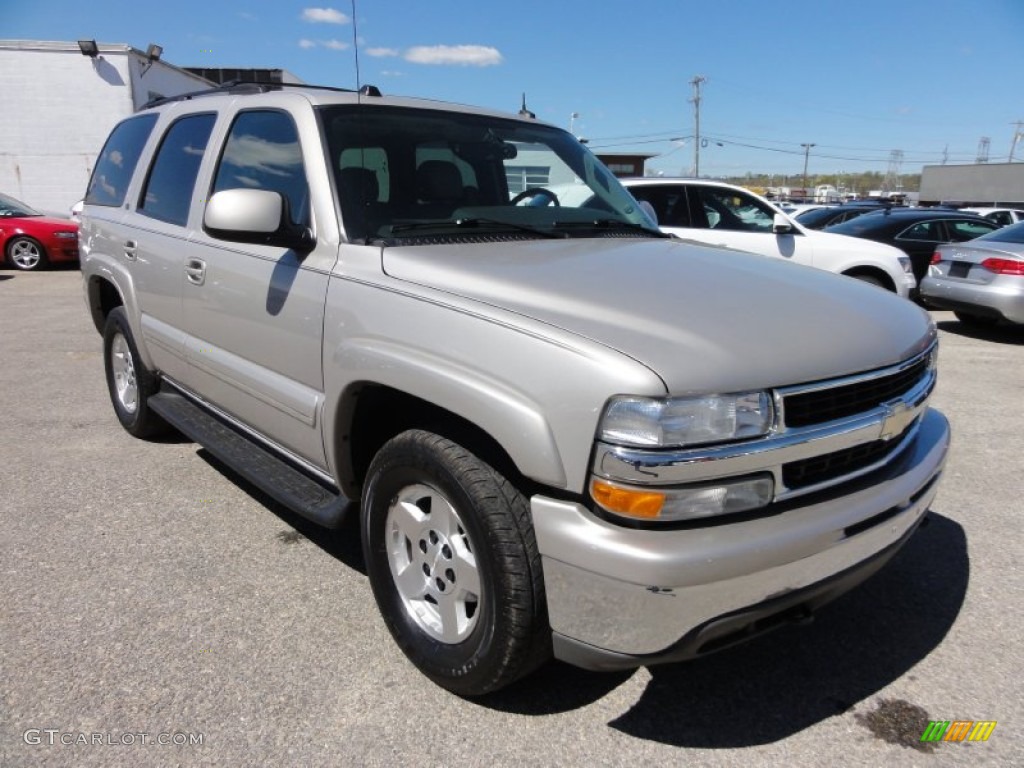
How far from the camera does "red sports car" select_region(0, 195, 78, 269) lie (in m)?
14.6

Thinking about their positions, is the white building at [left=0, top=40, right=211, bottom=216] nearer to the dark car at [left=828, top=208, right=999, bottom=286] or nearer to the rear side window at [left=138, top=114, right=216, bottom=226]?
the dark car at [left=828, top=208, right=999, bottom=286]

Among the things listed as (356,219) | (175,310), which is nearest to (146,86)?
(175,310)

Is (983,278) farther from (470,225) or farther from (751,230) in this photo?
(470,225)

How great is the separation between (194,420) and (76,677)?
1552mm

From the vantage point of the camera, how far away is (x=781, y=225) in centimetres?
875

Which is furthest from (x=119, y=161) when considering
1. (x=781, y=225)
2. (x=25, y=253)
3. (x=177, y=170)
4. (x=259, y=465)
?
(x=25, y=253)

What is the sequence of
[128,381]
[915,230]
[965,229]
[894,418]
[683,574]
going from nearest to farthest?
[683,574] < [894,418] < [128,381] < [915,230] < [965,229]

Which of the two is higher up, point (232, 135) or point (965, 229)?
point (232, 135)

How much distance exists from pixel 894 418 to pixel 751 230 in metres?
7.41

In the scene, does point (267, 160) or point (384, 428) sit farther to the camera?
point (267, 160)

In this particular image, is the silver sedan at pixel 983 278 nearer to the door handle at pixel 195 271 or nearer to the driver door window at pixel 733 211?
the driver door window at pixel 733 211

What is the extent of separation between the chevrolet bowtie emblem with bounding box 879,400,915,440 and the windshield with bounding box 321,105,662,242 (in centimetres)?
141

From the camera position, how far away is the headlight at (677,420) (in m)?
1.83

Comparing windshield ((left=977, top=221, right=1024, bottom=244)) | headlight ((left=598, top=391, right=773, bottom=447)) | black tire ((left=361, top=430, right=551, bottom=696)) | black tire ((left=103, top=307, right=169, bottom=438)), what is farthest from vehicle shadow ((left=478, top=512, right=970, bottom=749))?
windshield ((left=977, top=221, right=1024, bottom=244))
